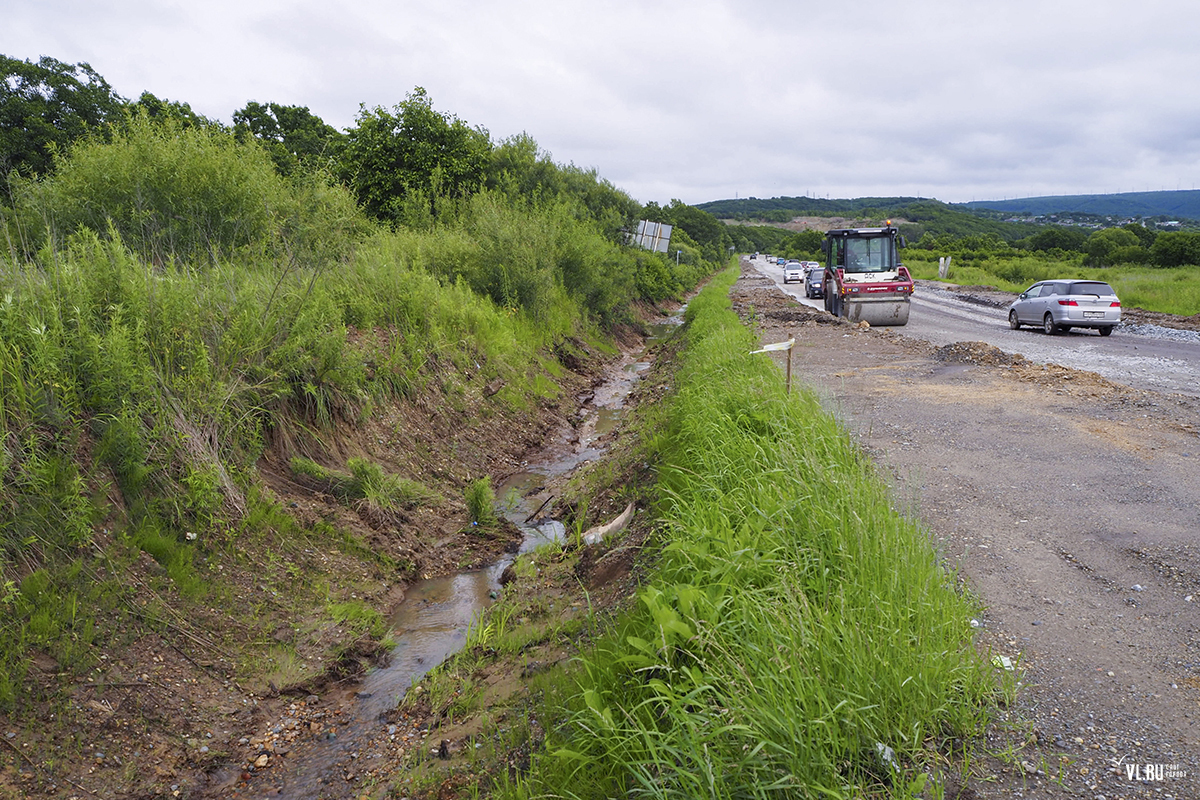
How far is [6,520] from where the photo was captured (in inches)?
151

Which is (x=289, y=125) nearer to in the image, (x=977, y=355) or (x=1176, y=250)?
(x=977, y=355)

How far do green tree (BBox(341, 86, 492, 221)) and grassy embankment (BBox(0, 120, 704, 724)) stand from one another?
10.6m

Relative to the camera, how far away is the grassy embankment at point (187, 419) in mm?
4012

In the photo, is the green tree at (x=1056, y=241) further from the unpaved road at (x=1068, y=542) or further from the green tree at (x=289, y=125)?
the unpaved road at (x=1068, y=542)

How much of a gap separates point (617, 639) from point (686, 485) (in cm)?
223

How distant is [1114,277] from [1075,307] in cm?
2374

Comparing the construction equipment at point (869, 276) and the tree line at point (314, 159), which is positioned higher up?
the tree line at point (314, 159)

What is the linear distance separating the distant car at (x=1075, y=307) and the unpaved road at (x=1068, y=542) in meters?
8.34

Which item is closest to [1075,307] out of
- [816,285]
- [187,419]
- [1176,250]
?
[816,285]

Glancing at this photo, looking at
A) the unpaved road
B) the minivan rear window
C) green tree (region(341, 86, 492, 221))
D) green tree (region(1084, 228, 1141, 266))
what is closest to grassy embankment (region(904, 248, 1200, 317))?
green tree (region(1084, 228, 1141, 266))

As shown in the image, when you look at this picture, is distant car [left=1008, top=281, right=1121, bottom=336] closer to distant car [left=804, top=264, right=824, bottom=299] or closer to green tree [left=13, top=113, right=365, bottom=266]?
distant car [left=804, top=264, right=824, bottom=299]

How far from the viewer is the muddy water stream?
3760 millimetres

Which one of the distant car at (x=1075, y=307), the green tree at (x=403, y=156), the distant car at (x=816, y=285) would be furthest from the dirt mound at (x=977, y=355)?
the distant car at (x=816, y=285)

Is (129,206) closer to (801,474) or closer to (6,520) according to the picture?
(6,520)
